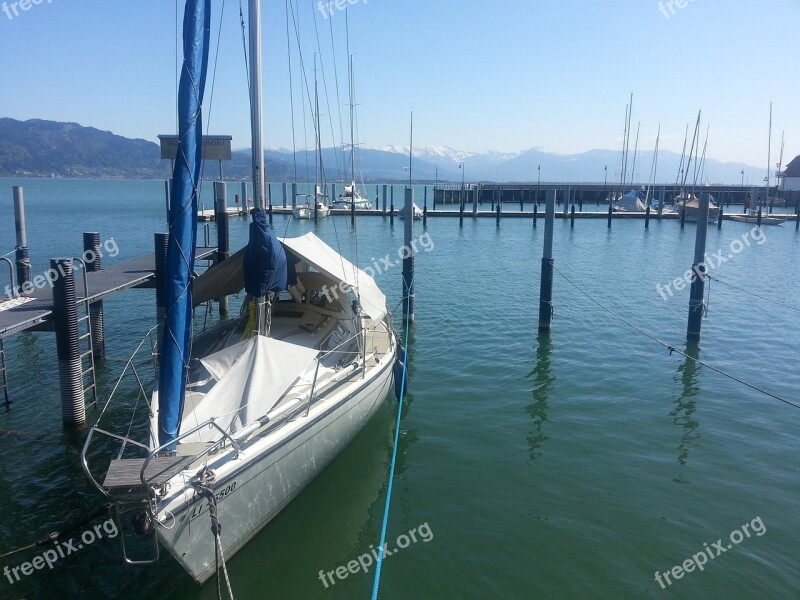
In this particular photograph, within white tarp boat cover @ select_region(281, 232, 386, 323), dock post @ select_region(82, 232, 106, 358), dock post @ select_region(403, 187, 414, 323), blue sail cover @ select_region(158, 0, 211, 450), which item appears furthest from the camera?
dock post @ select_region(403, 187, 414, 323)

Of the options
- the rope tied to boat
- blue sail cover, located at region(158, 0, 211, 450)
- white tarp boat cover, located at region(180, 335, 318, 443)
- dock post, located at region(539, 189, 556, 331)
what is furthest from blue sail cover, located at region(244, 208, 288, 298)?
dock post, located at region(539, 189, 556, 331)

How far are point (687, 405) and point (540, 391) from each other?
3137mm

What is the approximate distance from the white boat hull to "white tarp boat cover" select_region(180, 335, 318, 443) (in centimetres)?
54

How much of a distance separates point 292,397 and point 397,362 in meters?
4.17

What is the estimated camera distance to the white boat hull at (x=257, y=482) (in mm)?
6324

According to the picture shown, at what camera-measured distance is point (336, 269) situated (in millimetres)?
11734

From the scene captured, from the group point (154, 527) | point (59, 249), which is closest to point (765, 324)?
point (154, 527)

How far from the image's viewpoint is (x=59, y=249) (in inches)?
1468

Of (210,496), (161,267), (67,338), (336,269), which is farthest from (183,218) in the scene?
(161,267)

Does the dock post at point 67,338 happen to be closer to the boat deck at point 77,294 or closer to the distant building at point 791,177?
the boat deck at point 77,294

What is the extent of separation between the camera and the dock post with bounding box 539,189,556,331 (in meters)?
17.4

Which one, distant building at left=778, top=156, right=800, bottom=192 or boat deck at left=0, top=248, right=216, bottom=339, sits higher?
distant building at left=778, top=156, right=800, bottom=192

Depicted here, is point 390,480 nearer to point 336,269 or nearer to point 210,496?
point 210,496

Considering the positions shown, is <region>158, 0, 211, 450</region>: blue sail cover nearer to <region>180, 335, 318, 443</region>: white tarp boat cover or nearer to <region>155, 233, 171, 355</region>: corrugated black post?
<region>180, 335, 318, 443</region>: white tarp boat cover
